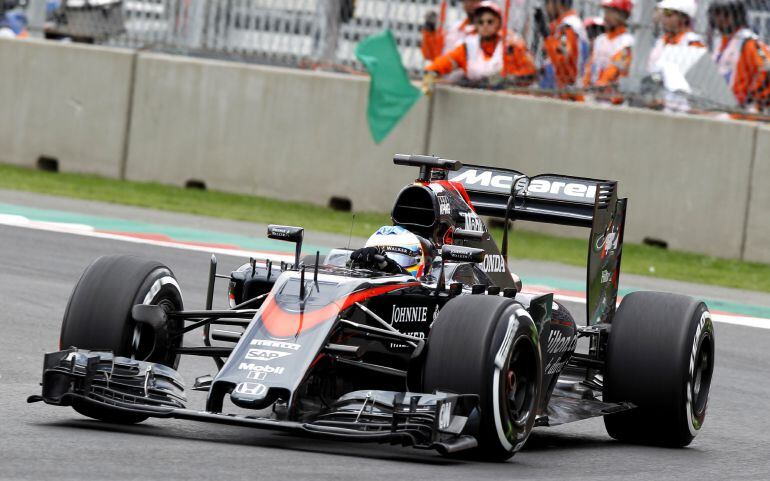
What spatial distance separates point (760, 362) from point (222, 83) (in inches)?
316

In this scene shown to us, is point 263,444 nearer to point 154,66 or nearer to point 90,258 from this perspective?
point 90,258

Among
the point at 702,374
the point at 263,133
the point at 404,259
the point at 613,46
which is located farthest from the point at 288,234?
the point at 263,133

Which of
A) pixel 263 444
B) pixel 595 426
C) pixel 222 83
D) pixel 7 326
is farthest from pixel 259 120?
pixel 263 444

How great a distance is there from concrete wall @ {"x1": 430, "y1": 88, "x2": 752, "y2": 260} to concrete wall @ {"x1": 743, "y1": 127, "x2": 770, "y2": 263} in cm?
8

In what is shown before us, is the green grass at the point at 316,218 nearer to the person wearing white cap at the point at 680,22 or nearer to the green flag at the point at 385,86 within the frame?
the green flag at the point at 385,86

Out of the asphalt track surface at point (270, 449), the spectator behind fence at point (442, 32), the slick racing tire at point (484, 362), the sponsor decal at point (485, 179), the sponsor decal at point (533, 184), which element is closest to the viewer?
the asphalt track surface at point (270, 449)

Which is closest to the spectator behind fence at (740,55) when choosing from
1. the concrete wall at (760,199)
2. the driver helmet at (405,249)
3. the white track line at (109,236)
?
the concrete wall at (760,199)

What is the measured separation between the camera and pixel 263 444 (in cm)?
636

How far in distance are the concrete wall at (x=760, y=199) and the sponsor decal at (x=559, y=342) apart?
7.27m

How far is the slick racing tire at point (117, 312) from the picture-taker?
21.7ft

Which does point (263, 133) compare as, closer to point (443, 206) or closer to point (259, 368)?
point (443, 206)

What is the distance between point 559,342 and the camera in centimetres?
734

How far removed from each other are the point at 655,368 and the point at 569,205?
122 cm

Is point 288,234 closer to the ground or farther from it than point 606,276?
farther from it
